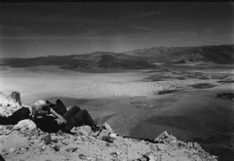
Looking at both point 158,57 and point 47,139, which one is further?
point 158,57

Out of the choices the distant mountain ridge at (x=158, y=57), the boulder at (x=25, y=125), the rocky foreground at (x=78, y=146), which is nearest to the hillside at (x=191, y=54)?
the distant mountain ridge at (x=158, y=57)

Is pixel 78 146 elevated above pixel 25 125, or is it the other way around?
pixel 25 125

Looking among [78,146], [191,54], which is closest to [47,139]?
[78,146]

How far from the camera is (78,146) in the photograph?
3.15 meters

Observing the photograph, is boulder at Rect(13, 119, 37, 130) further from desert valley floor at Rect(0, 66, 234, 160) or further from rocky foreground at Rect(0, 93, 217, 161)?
desert valley floor at Rect(0, 66, 234, 160)

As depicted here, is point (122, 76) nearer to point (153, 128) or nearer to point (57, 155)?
point (153, 128)

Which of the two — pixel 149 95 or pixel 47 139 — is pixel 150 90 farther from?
pixel 47 139

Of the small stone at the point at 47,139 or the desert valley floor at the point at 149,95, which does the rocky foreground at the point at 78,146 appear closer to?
the small stone at the point at 47,139

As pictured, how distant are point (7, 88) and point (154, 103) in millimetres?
6085

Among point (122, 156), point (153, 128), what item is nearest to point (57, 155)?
point (122, 156)

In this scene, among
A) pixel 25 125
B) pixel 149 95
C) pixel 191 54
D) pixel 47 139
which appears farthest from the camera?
pixel 191 54

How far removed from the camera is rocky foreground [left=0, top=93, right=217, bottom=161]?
9.20ft

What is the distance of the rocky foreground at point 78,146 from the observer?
2.80 m

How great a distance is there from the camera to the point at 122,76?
10.8 meters
